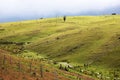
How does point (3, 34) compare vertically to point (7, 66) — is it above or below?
below

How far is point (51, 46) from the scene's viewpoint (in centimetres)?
12456

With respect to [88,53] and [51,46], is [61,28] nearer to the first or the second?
[51,46]

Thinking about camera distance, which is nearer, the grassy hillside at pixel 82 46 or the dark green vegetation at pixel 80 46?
the dark green vegetation at pixel 80 46

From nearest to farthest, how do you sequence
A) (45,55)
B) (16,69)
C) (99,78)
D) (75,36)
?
(16,69) < (99,78) < (45,55) < (75,36)

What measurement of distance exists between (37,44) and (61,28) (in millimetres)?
35686

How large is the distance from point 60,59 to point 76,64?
8810 millimetres

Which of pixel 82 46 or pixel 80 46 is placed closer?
Answer: pixel 82 46

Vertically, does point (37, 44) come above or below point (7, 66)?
below

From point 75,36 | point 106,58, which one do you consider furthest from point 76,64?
point 75,36

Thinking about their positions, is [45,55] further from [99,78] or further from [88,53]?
[99,78]

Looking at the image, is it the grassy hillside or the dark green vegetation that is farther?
the grassy hillside

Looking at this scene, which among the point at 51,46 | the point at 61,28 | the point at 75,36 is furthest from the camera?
the point at 61,28

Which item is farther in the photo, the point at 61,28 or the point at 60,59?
the point at 61,28

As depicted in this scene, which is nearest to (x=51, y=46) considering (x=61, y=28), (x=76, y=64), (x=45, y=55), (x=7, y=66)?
(x=45, y=55)
